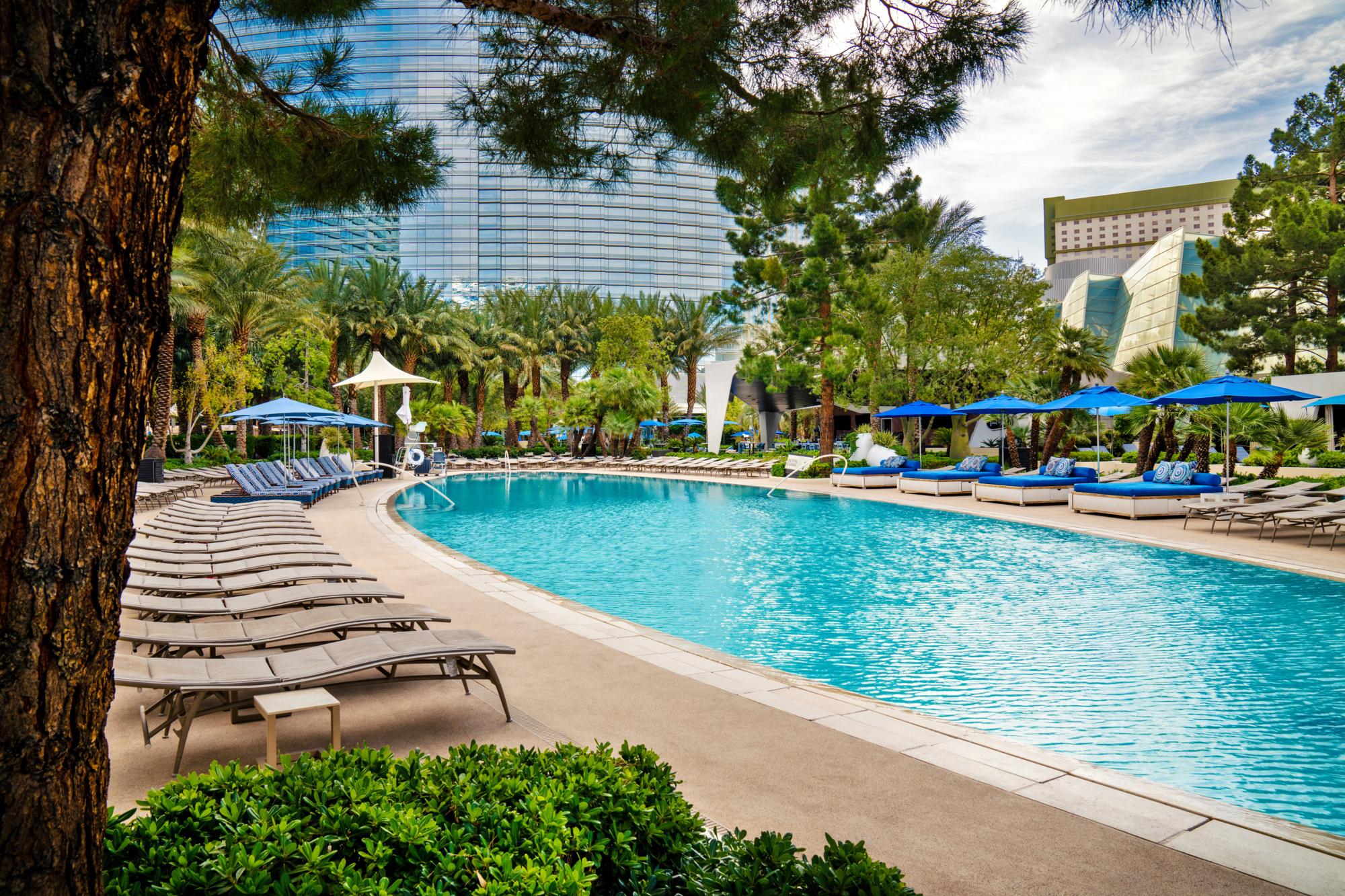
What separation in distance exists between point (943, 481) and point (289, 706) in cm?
1786

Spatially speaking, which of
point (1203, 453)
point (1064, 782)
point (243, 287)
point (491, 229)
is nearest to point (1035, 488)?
point (1203, 453)

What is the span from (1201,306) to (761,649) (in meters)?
33.2

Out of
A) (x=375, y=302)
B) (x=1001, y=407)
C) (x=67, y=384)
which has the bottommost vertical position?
(x=67, y=384)

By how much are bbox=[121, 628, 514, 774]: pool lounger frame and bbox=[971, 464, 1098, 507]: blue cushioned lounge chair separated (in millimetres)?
14919

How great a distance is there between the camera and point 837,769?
11.9 ft

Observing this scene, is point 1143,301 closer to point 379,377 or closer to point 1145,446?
point 1145,446

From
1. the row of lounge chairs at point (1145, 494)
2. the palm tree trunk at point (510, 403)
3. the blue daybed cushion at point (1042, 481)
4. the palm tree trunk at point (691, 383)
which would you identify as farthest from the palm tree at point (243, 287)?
the blue daybed cushion at point (1042, 481)

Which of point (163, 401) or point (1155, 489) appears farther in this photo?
point (163, 401)

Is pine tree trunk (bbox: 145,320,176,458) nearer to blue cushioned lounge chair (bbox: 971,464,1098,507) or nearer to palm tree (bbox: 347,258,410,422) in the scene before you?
palm tree (bbox: 347,258,410,422)

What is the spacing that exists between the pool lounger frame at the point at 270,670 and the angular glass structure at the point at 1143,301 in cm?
4706

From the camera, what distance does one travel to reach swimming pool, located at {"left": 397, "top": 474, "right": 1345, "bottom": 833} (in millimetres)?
4668

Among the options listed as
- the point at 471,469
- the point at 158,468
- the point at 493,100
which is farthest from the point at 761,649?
the point at 471,469

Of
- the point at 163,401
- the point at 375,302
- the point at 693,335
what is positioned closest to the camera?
the point at 163,401

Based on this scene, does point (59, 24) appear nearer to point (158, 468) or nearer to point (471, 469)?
point (158, 468)
